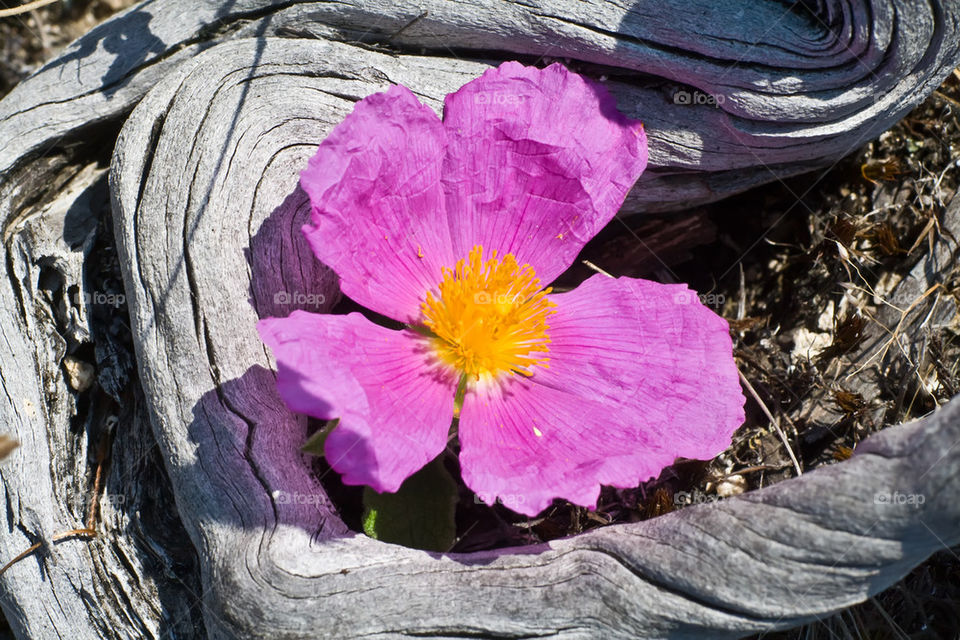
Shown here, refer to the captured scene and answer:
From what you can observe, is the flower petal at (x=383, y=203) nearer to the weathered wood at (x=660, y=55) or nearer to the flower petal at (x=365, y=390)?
the flower petal at (x=365, y=390)

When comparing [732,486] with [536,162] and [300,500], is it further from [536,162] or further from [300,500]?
[300,500]

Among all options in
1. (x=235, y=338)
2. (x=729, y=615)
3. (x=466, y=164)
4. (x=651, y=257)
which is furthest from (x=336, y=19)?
(x=729, y=615)

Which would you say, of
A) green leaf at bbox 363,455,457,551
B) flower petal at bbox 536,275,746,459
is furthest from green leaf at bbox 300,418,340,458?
flower petal at bbox 536,275,746,459

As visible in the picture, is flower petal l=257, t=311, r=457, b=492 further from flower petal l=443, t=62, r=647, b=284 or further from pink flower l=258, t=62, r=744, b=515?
flower petal l=443, t=62, r=647, b=284

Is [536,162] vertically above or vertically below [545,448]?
above

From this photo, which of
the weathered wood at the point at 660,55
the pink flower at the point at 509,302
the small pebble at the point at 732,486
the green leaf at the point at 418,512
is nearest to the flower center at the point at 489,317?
the pink flower at the point at 509,302

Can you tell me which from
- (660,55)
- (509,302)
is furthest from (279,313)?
(660,55)

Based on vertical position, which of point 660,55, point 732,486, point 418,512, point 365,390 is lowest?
point 732,486
